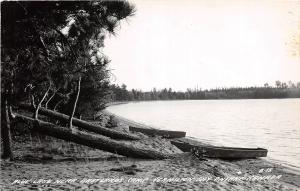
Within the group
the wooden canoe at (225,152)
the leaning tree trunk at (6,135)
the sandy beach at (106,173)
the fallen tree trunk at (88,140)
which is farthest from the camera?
the wooden canoe at (225,152)

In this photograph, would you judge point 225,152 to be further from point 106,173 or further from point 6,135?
point 6,135

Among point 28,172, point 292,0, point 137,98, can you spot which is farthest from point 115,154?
point 137,98

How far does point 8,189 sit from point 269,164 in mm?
11798

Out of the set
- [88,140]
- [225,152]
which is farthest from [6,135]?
[225,152]

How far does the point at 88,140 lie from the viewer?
10484 mm

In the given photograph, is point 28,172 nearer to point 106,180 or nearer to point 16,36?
point 106,180

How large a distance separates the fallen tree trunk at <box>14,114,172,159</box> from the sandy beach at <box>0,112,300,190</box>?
0.92ft

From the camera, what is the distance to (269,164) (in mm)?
15180

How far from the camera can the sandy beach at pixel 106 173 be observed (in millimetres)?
7265

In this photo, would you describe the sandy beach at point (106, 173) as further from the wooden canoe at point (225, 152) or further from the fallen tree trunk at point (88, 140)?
the wooden canoe at point (225, 152)

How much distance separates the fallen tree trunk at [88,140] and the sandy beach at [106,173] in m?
0.28

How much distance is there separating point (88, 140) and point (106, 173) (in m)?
2.27

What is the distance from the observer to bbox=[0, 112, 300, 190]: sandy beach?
726 cm

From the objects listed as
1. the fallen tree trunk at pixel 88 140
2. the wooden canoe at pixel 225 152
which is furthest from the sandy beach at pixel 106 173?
the wooden canoe at pixel 225 152
